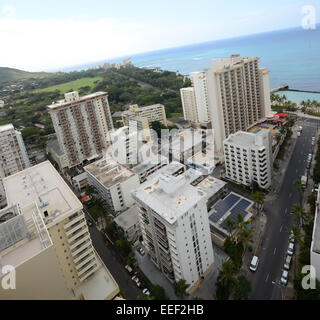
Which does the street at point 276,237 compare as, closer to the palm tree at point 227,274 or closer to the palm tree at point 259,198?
the palm tree at point 259,198

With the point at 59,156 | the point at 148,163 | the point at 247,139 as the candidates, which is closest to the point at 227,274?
the point at 247,139

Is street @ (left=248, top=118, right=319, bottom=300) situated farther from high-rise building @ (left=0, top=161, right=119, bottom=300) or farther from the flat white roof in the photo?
high-rise building @ (left=0, top=161, right=119, bottom=300)

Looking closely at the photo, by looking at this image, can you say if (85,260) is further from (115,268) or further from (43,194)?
(43,194)

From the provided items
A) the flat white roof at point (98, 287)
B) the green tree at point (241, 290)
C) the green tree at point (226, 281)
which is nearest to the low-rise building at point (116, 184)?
the flat white roof at point (98, 287)

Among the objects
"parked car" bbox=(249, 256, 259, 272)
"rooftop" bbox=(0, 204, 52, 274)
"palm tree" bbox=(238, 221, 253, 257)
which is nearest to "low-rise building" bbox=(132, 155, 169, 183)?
"palm tree" bbox=(238, 221, 253, 257)
